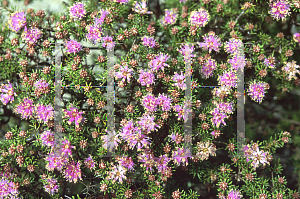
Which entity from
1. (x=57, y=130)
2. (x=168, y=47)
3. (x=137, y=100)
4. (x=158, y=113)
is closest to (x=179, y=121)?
(x=158, y=113)

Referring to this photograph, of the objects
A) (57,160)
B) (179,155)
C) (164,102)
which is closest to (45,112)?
(57,160)

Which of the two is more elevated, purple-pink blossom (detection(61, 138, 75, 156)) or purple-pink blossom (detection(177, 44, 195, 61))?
purple-pink blossom (detection(177, 44, 195, 61))

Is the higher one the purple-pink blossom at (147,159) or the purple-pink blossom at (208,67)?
the purple-pink blossom at (208,67)

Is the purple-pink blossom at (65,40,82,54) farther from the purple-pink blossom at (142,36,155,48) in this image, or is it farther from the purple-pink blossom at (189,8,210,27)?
the purple-pink blossom at (189,8,210,27)

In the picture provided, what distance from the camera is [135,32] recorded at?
1.26 meters

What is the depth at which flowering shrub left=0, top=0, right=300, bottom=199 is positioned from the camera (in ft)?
→ 4.00

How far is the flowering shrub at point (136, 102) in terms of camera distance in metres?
1.22

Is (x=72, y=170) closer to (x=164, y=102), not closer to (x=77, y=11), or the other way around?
(x=164, y=102)

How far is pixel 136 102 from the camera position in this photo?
1.30 meters

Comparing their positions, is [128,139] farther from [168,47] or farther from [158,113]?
[168,47]

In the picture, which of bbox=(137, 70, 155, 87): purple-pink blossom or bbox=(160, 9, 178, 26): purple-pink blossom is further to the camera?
bbox=(160, 9, 178, 26): purple-pink blossom

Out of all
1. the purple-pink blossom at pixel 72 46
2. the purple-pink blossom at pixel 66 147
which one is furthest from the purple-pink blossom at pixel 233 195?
Answer: the purple-pink blossom at pixel 72 46

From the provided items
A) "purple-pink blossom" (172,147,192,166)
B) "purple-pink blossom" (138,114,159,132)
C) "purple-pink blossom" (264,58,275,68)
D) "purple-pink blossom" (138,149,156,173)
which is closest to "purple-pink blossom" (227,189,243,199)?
"purple-pink blossom" (172,147,192,166)

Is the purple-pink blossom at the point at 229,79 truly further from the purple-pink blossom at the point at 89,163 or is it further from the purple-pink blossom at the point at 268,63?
the purple-pink blossom at the point at 89,163
